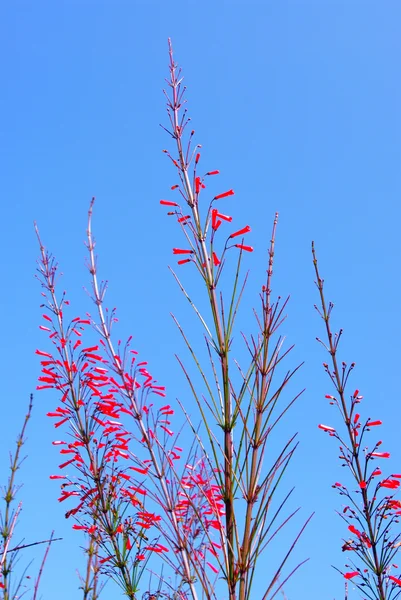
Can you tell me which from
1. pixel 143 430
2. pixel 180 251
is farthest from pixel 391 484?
pixel 180 251

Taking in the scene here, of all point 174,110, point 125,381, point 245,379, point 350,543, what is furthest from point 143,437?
point 350,543

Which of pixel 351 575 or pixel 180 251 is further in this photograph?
pixel 351 575

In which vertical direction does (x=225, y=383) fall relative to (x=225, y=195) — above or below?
below

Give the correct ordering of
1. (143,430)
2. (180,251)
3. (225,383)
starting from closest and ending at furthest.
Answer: (225,383) → (180,251) → (143,430)

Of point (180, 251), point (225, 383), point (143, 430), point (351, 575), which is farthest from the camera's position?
point (351, 575)

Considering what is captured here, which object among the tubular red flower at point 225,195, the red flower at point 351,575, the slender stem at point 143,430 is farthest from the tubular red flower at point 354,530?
the tubular red flower at point 225,195

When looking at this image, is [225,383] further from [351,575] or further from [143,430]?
[351,575]

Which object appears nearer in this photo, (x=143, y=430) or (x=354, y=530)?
(x=143, y=430)

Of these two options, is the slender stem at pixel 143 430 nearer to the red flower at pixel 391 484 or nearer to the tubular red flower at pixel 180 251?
the tubular red flower at pixel 180 251

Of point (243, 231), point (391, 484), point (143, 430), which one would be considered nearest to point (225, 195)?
point (243, 231)

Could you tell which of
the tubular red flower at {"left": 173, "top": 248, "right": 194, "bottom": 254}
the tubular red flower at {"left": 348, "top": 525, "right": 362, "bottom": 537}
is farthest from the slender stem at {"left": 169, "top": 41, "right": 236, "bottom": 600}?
the tubular red flower at {"left": 348, "top": 525, "right": 362, "bottom": 537}

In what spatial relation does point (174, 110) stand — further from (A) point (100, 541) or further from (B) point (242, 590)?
(A) point (100, 541)

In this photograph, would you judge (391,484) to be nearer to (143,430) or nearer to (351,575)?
(351,575)

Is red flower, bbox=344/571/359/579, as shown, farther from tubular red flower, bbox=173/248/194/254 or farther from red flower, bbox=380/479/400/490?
tubular red flower, bbox=173/248/194/254
